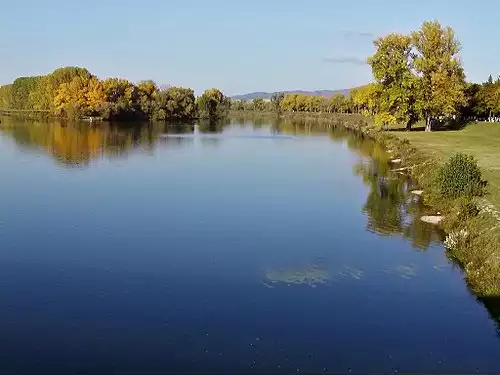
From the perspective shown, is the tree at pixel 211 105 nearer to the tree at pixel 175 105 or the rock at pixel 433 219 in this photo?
the tree at pixel 175 105

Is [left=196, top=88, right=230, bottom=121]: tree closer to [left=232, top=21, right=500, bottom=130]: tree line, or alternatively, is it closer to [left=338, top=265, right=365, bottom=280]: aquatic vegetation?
[left=232, top=21, right=500, bottom=130]: tree line

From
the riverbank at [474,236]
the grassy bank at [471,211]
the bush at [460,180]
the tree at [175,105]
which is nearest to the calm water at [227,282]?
the riverbank at [474,236]

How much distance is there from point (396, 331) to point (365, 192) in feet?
67.7

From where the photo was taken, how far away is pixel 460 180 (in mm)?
27219

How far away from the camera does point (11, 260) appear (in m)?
19.9

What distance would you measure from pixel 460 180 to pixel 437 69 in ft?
154

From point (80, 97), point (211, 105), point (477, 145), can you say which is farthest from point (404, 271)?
point (211, 105)

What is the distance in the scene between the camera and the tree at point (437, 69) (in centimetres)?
6594

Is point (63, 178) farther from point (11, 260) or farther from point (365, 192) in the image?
point (365, 192)

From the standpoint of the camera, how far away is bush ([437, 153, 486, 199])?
26.5m

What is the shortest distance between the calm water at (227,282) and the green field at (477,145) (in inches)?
184

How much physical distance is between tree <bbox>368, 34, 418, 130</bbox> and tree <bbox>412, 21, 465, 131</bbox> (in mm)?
1360

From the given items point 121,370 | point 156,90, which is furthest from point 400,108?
point 156,90

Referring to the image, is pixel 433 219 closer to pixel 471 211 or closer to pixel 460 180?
pixel 460 180
